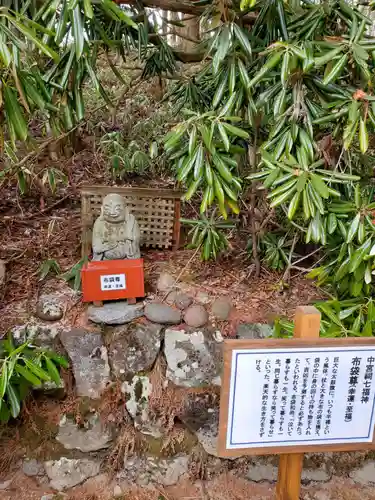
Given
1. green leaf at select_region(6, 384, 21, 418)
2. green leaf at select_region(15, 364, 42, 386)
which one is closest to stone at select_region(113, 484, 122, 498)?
green leaf at select_region(6, 384, 21, 418)

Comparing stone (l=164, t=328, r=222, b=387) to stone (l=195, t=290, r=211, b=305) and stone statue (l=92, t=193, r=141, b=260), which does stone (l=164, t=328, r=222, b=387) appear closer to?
stone (l=195, t=290, r=211, b=305)

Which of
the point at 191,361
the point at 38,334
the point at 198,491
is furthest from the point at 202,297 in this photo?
the point at 198,491

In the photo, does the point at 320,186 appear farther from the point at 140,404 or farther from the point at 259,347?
the point at 140,404

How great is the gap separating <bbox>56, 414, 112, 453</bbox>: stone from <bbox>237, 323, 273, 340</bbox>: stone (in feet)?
3.12

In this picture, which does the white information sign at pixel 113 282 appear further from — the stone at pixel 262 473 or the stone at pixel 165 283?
the stone at pixel 262 473

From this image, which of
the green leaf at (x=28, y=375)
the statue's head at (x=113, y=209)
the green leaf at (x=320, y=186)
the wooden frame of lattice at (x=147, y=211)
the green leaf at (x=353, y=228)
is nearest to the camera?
the green leaf at (x=320, y=186)

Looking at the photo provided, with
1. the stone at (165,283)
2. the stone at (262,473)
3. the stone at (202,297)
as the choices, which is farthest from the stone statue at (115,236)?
the stone at (262,473)

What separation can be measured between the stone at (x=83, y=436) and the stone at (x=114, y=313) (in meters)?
0.59

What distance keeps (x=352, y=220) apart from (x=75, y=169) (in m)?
3.36

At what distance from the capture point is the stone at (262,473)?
2.56 meters

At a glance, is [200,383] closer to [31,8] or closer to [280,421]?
[280,421]

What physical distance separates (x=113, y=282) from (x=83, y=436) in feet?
2.92

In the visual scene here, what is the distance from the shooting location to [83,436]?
2.54 m

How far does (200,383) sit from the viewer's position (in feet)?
8.37
